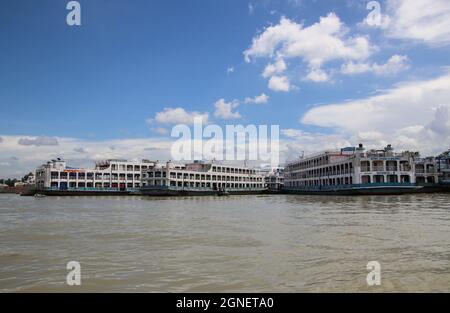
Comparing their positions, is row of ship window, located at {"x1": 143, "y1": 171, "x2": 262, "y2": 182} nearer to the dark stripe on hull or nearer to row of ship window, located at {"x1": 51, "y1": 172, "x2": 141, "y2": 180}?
the dark stripe on hull

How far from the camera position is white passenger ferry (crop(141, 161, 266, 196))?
82375 millimetres

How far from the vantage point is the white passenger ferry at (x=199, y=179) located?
82.4 m

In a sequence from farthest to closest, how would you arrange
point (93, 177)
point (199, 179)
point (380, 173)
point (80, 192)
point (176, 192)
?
point (93, 177) < point (199, 179) < point (80, 192) < point (176, 192) < point (380, 173)

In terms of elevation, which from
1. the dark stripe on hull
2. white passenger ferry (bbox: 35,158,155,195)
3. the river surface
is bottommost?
the dark stripe on hull

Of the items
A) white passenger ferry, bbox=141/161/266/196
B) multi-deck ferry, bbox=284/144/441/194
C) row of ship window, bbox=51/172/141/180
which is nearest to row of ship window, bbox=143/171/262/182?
white passenger ferry, bbox=141/161/266/196

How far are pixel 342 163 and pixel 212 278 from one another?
70.8 m

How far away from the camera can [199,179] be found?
9638 cm

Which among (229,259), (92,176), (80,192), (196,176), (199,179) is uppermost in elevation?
(92,176)

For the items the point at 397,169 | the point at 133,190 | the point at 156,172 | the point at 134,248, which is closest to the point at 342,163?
the point at 397,169

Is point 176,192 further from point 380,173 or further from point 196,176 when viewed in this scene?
point 380,173

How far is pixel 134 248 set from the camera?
12.5 m

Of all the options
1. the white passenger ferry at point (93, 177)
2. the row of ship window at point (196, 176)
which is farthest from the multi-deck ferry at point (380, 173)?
the white passenger ferry at point (93, 177)

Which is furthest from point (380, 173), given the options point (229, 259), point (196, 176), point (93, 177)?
point (93, 177)
